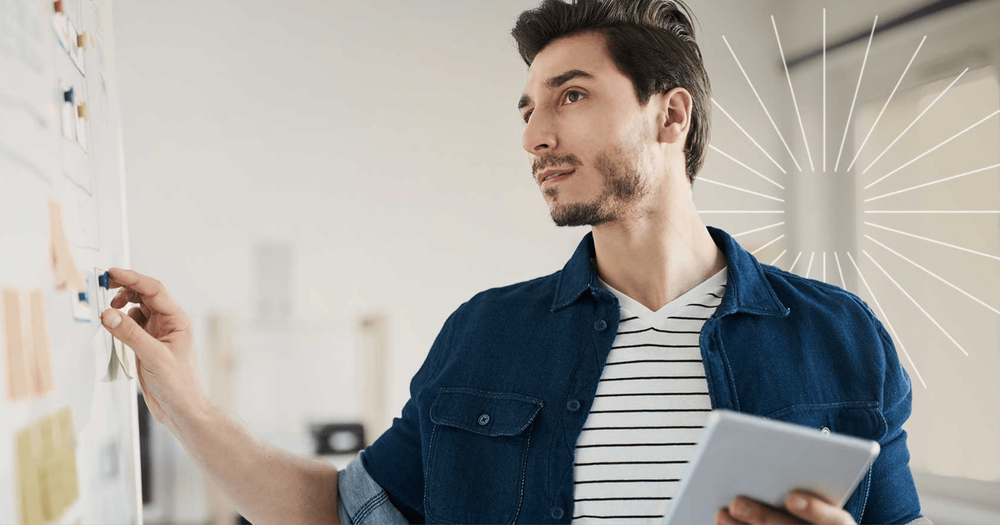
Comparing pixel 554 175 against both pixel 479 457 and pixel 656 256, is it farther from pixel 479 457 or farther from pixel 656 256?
pixel 479 457

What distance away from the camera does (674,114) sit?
1.20 m

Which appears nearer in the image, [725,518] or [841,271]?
[725,518]

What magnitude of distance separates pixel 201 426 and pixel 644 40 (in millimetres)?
805

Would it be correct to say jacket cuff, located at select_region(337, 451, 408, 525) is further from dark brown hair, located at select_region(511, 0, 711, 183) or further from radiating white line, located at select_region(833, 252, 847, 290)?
radiating white line, located at select_region(833, 252, 847, 290)

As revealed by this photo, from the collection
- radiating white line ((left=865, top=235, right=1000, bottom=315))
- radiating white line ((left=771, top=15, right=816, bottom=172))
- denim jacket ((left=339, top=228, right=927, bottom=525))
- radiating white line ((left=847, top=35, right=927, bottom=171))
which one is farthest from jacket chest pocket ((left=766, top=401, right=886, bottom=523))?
radiating white line ((left=771, top=15, right=816, bottom=172))

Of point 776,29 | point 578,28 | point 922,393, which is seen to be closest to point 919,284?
point 922,393

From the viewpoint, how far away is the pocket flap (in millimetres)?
1013

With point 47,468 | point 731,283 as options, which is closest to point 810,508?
point 731,283

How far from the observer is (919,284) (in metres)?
2.18

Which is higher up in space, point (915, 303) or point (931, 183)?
point (931, 183)

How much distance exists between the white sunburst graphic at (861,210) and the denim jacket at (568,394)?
1.23m

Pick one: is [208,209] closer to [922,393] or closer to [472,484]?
[472,484]

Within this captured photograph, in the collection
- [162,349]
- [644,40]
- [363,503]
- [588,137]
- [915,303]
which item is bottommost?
[363,503]

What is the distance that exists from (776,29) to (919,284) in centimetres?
109
